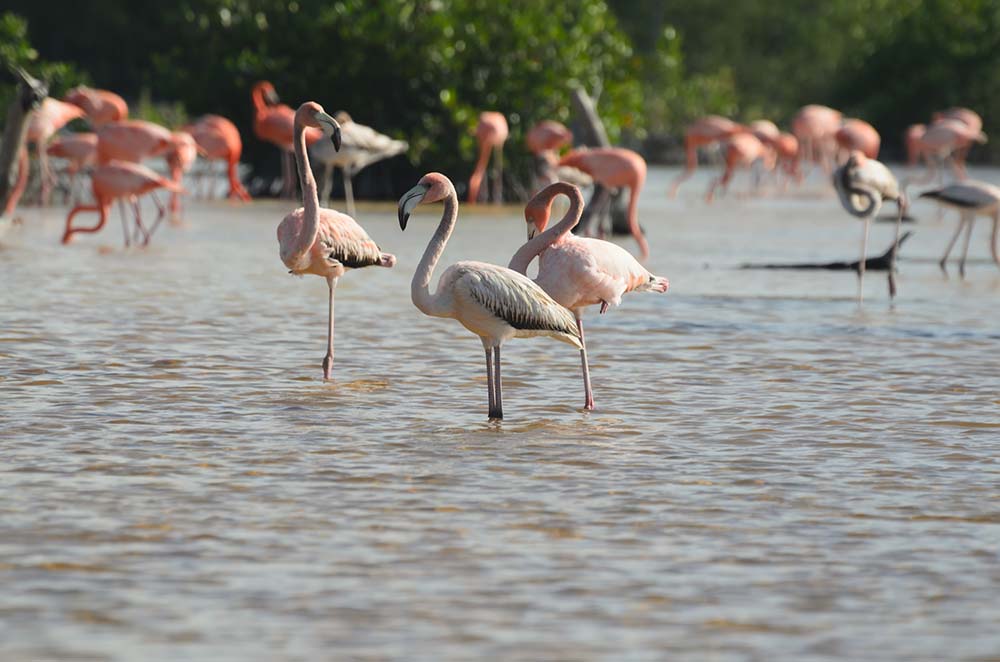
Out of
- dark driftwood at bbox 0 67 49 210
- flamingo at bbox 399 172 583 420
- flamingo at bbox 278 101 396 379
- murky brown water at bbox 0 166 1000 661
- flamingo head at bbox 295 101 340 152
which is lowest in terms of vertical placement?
murky brown water at bbox 0 166 1000 661

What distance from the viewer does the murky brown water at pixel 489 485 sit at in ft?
13.8

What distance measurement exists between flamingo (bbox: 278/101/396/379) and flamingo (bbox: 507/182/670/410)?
3.45ft

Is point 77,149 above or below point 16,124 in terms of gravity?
above

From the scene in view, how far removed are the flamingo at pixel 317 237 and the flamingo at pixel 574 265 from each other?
1.05m

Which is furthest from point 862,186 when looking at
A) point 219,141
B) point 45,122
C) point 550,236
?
point 219,141

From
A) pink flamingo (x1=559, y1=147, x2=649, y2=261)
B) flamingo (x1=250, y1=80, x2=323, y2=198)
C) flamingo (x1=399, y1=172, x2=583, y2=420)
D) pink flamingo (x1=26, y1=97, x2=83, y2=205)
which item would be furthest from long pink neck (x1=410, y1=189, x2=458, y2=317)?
flamingo (x1=250, y1=80, x2=323, y2=198)

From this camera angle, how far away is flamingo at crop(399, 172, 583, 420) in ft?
22.0

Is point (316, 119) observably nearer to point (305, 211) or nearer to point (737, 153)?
point (305, 211)

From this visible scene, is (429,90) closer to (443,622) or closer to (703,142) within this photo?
(703,142)

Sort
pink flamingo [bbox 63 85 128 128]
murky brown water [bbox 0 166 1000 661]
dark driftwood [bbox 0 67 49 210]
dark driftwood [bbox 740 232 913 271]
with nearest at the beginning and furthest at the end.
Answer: murky brown water [bbox 0 166 1000 661]
dark driftwood [bbox 0 67 49 210]
dark driftwood [bbox 740 232 913 271]
pink flamingo [bbox 63 85 128 128]

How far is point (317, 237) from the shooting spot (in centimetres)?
830

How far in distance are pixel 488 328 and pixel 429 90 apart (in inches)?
626

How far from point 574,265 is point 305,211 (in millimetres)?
1357

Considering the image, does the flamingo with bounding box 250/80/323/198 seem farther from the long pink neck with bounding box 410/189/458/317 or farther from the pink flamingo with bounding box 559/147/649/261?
the long pink neck with bounding box 410/189/458/317
